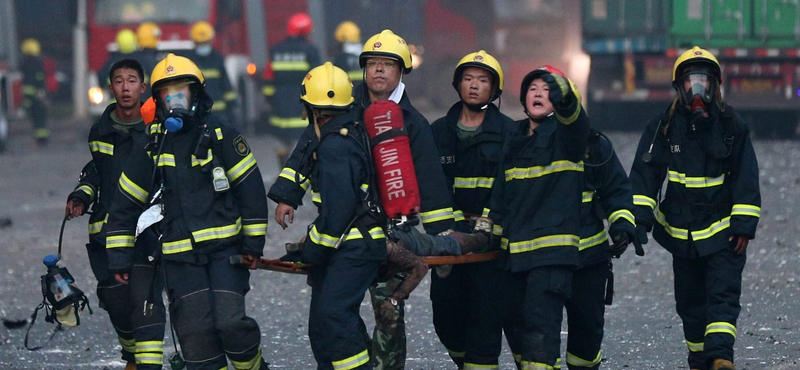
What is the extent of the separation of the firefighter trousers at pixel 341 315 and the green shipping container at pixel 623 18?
13162 mm

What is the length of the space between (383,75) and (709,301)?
6.14 ft

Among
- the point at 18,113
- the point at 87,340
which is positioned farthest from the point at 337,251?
the point at 18,113

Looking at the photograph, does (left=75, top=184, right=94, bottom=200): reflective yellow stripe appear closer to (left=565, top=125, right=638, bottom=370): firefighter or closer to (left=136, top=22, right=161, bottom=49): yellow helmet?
(left=565, top=125, right=638, bottom=370): firefighter

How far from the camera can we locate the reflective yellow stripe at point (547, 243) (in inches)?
223

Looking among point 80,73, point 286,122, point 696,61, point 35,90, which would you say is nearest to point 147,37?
point 286,122

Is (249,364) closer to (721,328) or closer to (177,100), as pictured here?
(177,100)

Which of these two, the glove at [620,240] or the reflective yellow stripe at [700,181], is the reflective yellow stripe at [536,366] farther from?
the reflective yellow stripe at [700,181]

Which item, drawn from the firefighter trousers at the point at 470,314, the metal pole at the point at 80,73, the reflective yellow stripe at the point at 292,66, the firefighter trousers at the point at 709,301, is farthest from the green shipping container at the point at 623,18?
the firefighter trousers at the point at 470,314

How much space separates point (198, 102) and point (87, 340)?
2360 mm

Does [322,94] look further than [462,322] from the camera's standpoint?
No

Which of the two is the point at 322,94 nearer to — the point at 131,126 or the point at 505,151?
the point at 505,151

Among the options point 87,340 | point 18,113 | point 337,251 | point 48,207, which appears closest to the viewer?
point 337,251

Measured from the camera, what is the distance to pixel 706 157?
614 cm

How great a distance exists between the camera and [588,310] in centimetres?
586
